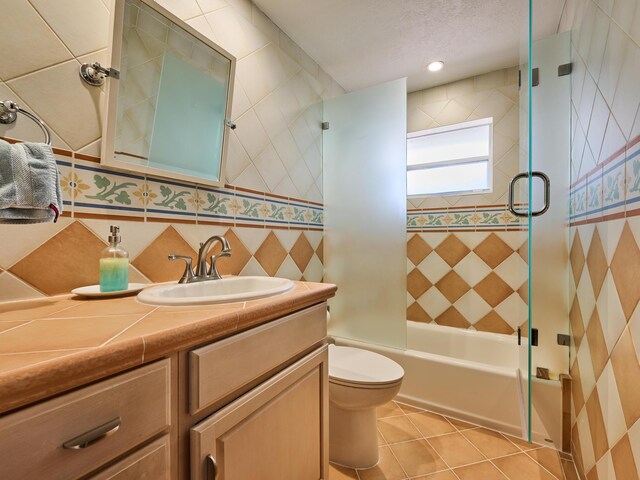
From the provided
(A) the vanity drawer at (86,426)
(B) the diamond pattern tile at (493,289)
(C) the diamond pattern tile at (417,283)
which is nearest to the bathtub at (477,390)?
(B) the diamond pattern tile at (493,289)

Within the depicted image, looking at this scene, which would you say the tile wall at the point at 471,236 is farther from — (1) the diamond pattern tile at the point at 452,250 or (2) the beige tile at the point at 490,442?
(2) the beige tile at the point at 490,442

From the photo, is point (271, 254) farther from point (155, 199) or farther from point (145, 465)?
point (145, 465)

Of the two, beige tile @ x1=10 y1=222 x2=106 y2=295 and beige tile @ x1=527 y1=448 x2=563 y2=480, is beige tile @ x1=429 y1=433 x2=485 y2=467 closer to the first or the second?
beige tile @ x1=527 y1=448 x2=563 y2=480

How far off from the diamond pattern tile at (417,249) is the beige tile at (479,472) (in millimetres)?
1480

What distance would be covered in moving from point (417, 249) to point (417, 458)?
1552 mm

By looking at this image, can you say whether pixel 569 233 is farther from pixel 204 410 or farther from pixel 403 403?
pixel 204 410

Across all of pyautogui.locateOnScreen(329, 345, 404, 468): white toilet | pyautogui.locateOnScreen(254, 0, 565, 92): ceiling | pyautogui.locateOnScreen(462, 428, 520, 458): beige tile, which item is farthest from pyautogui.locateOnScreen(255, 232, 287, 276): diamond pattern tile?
pyautogui.locateOnScreen(462, 428, 520, 458): beige tile

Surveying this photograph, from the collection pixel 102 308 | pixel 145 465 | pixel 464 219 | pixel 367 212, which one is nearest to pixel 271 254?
pixel 367 212

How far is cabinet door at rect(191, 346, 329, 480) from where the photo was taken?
2.13ft

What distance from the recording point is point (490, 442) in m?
1.61

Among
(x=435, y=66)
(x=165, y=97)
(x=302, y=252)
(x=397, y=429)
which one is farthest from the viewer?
(x=435, y=66)

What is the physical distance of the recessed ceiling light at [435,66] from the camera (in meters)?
2.23

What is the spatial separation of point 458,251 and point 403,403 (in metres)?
1.23

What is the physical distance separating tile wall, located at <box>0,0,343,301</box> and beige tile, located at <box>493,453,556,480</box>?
1404mm
